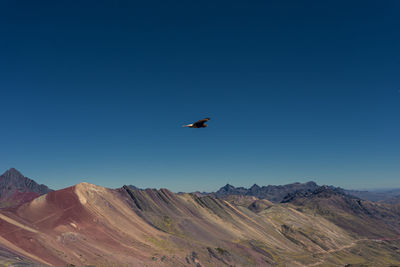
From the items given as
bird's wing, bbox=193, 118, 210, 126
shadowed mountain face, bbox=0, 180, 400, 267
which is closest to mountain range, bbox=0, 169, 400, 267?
shadowed mountain face, bbox=0, 180, 400, 267

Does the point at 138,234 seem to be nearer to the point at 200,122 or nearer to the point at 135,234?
the point at 135,234

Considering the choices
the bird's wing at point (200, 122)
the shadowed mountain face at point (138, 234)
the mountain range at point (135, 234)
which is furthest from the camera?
the shadowed mountain face at point (138, 234)

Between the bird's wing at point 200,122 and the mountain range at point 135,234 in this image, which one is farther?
the mountain range at point 135,234

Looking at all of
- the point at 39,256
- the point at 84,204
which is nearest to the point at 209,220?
the point at 84,204

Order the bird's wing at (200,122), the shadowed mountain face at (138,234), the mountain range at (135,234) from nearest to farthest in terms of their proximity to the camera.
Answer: the bird's wing at (200,122), the mountain range at (135,234), the shadowed mountain face at (138,234)

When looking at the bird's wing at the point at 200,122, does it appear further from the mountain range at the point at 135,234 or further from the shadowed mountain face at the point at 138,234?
the shadowed mountain face at the point at 138,234

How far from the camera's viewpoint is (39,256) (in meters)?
62.7

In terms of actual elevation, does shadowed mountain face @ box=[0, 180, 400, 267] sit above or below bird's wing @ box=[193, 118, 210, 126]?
below

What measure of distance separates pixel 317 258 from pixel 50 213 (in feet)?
509

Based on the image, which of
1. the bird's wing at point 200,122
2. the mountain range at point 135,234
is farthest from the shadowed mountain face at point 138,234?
the bird's wing at point 200,122

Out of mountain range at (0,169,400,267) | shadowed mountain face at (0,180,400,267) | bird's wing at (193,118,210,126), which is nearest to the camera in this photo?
bird's wing at (193,118,210,126)

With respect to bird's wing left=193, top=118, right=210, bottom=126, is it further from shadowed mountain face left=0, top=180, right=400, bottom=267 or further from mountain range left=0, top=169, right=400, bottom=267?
shadowed mountain face left=0, top=180, right=400, bottom=267

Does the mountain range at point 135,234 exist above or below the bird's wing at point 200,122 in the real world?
below

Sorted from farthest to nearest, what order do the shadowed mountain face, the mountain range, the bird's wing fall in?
the shadowed mountain face → the mountain range → the bird's wing
